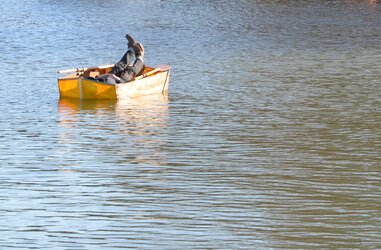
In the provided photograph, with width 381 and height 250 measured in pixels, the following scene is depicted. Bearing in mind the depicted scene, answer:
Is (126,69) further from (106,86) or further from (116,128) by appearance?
(116,128)

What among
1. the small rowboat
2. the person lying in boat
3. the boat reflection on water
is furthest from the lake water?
the person lying in boat

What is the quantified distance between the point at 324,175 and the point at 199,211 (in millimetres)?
2552

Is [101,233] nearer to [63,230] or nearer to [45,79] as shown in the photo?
[63,230]

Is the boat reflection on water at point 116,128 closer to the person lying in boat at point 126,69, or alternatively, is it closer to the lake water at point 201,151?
the lake water at point 201,151

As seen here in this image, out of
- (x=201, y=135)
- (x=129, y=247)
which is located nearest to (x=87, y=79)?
(x=201, y=135)

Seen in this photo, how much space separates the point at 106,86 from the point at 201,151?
226 inches

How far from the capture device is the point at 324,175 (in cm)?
1378

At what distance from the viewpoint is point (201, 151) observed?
609 inches

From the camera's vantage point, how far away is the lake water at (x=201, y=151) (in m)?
11.1

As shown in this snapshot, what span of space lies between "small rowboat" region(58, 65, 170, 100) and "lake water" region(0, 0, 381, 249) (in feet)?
1.01

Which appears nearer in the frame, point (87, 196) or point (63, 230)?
point (63, 230)

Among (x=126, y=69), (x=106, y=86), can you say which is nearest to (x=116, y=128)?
(x=106, y=86)

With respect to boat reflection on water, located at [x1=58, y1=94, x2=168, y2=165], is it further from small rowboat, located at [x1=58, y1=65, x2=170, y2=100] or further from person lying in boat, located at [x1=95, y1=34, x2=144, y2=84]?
person lying in boat, located at [x1=95, y1=34, x2=144, y2=84]

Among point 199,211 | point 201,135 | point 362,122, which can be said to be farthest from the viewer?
point 362,122
